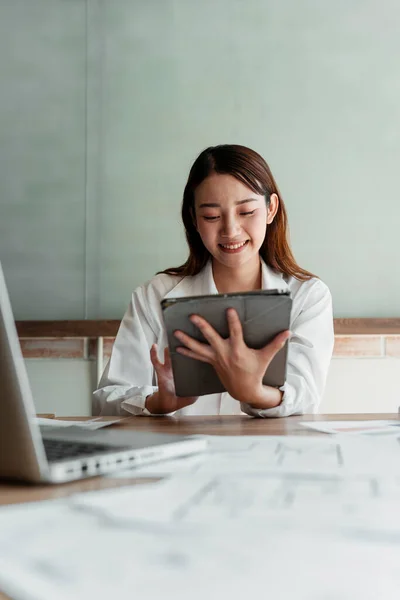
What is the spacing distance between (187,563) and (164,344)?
1.36 metres

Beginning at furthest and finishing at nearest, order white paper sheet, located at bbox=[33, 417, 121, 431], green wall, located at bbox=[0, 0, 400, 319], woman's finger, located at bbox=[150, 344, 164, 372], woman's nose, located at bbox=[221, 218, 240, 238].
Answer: green wall, located at bbox=[0, 0, 400, 319], woman's nose, located at bbox=[221, 218, 240, 238], woman's finger, located at bbox=[150, 344, 164, 372], white paper sheet, located at bbox=[33, 417, 121, 431]

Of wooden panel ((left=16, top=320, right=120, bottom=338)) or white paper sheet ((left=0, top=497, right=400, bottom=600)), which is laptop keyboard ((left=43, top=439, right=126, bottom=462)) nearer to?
white paper sheet ((left=0, top=497, right=400, bottom=600))

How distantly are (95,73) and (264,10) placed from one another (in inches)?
26.1

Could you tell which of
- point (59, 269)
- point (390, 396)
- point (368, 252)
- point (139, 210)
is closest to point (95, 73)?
point (139, 210)

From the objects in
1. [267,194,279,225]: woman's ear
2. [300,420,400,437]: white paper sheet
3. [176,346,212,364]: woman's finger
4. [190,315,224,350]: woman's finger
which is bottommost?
[300,420,400,437]: white paper sheet

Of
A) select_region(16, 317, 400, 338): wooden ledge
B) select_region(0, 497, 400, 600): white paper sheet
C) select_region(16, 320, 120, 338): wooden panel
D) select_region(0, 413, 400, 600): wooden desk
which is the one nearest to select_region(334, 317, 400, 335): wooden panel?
select_region(16, 317, 400, 338): wooden ledge

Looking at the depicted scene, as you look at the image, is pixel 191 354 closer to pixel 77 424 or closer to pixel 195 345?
pixel 195 345

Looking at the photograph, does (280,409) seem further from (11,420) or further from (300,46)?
(300,46)

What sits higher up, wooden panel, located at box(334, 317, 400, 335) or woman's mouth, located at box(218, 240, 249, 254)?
woman's mouth, located at box(218, 240, 249, 254)

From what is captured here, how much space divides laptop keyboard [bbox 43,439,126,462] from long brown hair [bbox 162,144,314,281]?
3.54 ft

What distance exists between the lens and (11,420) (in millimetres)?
500

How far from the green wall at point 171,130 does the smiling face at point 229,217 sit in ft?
2.38

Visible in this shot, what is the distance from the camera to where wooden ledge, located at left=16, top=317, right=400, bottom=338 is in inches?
89.5

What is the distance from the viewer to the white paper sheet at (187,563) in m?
0.30
